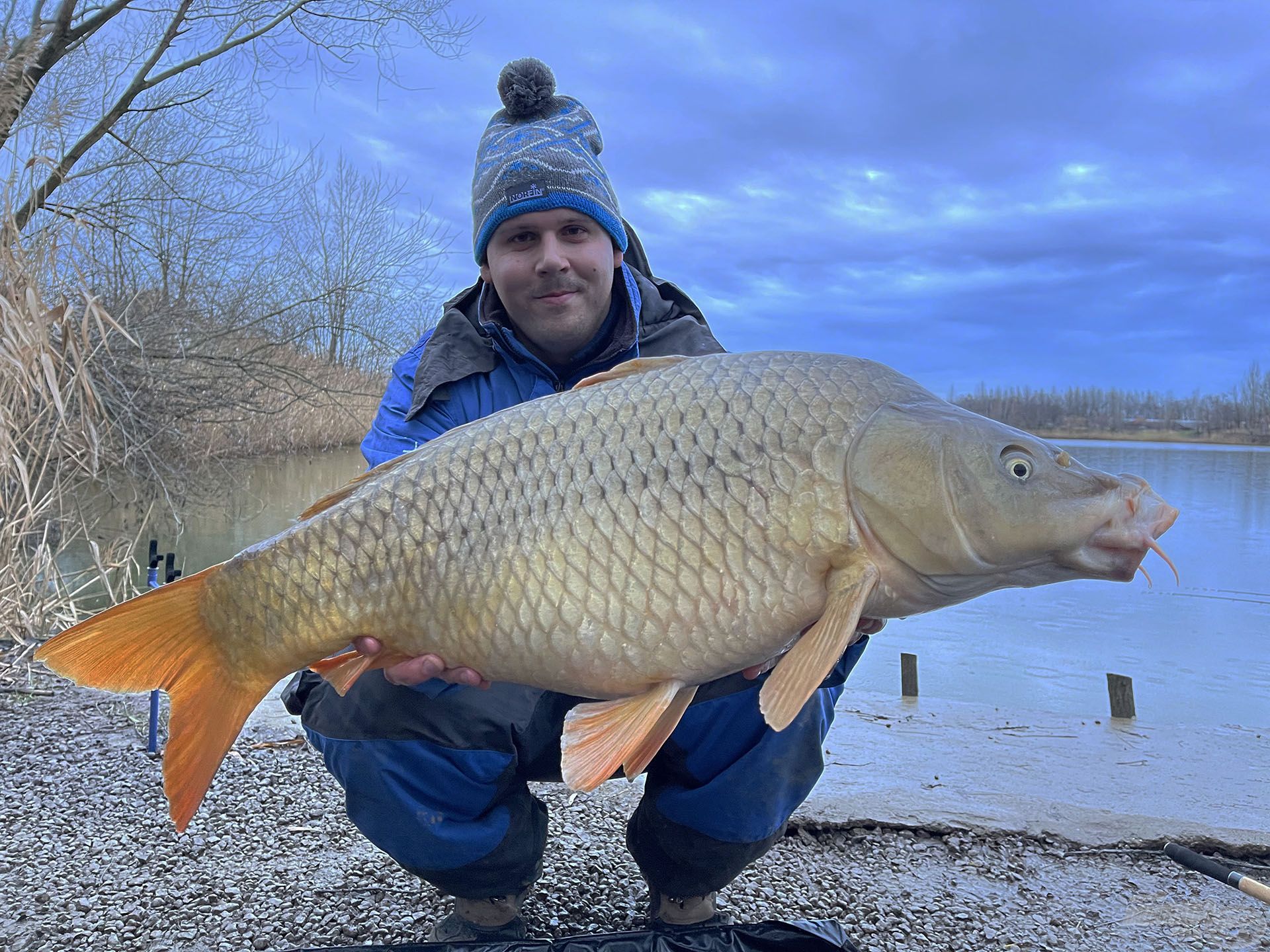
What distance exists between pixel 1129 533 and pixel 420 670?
936 mm

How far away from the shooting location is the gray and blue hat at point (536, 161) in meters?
1.89

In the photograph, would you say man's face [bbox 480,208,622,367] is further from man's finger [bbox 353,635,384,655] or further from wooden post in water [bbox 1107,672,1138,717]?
wooden post in water [bbox 1107,672,1138,717]

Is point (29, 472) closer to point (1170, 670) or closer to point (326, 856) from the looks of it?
point (326, 856)

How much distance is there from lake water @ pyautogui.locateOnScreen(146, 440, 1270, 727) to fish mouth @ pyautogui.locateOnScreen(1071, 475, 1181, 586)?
2.39 meters

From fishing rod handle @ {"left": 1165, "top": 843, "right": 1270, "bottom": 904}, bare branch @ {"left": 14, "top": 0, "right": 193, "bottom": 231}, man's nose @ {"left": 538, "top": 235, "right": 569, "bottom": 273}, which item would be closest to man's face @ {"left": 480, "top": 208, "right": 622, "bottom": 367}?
man's nose @ {"left": 538, "top": 235, "right": 569, "bottom": 273}

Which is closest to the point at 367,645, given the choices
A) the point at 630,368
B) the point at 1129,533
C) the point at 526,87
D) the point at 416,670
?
the point at 416,670

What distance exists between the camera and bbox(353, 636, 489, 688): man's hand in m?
1.29

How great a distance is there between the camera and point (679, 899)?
1.58 metres

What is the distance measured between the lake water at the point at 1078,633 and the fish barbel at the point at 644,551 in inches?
96.2

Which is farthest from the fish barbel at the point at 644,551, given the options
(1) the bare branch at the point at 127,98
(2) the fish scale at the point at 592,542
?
(1) the bare branch at the point at 127,98

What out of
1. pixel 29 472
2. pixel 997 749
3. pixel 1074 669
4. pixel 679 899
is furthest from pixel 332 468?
pixel 679 899

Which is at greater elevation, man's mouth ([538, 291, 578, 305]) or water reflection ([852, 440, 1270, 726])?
man's mouth ([538, 291, 578, 305])

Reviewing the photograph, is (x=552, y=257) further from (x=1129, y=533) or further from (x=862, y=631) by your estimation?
(x=1129, y=533)

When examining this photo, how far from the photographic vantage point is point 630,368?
129 centimetres
